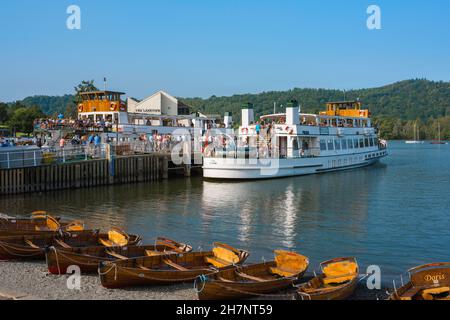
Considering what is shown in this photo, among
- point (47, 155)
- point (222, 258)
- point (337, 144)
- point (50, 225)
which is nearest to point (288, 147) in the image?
point (337, 144)

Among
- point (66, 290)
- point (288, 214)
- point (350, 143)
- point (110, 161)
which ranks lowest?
point (288, 214)

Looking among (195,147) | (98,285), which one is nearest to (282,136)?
(195,147)

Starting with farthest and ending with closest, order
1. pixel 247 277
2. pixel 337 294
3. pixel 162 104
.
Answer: pixel 162 104 < pixel 247 277 < pixel 337 294

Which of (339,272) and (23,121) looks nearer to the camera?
(339,272)

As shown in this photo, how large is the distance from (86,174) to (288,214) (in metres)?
16.9

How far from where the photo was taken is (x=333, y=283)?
12938 millimetres

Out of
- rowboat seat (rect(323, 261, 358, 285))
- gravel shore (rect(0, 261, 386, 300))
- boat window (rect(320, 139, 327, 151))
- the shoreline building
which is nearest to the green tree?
the shoreline building

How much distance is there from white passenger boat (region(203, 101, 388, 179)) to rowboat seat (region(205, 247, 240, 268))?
24.4m

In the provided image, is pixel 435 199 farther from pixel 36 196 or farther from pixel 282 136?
pixel 36 196

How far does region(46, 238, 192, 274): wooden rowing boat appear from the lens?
1355 cm

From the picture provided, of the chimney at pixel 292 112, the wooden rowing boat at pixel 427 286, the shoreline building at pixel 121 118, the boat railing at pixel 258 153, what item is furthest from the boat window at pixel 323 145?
the wooden rowing boat at pixel 427 286

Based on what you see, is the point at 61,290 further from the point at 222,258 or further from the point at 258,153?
the point at 258,153

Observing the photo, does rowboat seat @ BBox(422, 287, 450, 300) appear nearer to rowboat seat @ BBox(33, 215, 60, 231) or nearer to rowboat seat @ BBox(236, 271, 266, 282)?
rowboat seat @ BBox(236, 271, 266, 282)
